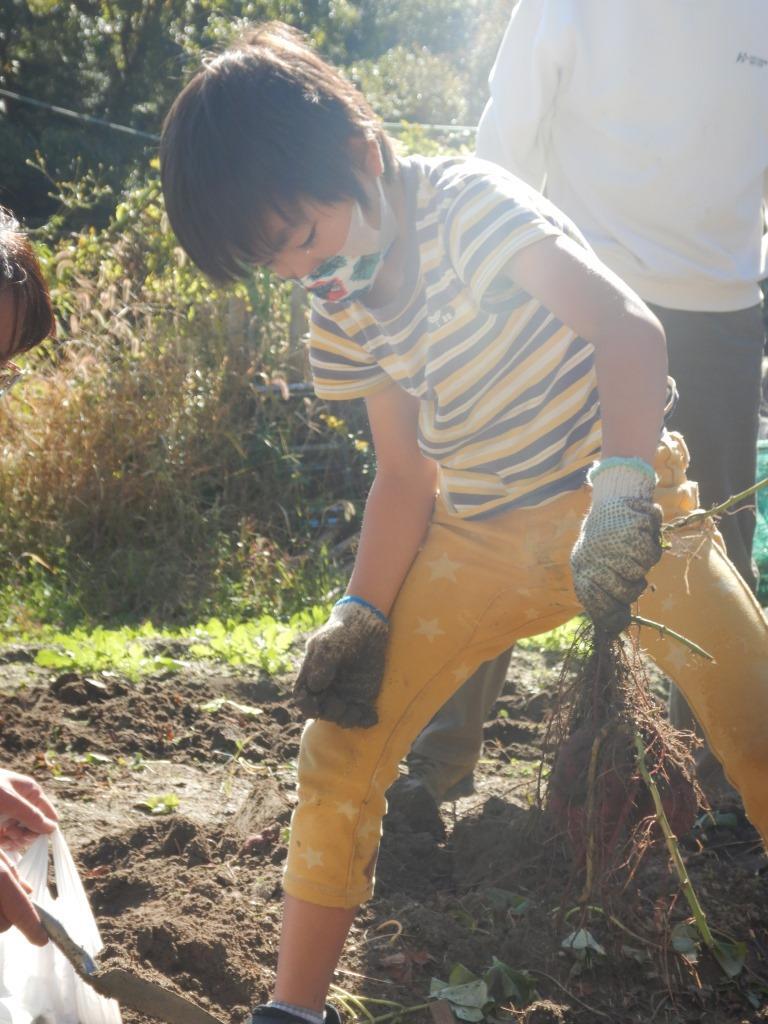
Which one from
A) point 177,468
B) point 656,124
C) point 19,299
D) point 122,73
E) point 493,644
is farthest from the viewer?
point 122,73

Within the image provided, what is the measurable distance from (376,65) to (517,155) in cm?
1847

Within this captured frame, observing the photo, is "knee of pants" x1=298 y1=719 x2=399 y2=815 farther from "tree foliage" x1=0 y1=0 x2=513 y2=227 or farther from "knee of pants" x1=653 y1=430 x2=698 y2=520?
"tree foliage" x1=0 y1=0 x2=513 y2=227

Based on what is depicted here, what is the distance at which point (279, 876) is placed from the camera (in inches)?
104

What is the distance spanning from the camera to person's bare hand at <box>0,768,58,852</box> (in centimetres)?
196

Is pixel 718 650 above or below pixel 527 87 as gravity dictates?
below

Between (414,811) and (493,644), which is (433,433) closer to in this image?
(493,644)

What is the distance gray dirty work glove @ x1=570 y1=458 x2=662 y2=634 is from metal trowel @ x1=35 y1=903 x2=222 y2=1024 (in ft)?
2.75

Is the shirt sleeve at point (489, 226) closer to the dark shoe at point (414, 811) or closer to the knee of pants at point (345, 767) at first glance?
the knee of pants at point (345, 767)

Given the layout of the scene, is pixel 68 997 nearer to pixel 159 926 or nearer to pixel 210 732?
pixel 159 926

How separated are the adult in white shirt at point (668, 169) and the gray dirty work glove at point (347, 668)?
0.99 m

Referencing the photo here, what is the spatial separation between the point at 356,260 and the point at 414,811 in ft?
4.76

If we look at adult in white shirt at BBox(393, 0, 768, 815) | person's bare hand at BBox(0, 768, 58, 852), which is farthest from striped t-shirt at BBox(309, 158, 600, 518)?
adult in white shirt at BBox(393, 0, 768, 815)

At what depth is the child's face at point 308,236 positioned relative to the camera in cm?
196

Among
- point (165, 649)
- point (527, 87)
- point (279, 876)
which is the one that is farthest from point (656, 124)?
point (165, 649)
